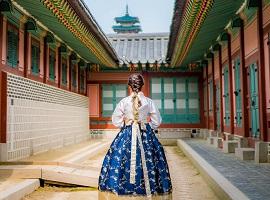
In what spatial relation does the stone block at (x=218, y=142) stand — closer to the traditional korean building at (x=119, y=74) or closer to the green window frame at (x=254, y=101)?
the traditional korean building at (x=119, y=74)

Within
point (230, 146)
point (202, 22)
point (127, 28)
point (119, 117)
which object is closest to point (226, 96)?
point (230, 146)

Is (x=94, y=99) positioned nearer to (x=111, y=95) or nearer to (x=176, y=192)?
(x=111, y=95)

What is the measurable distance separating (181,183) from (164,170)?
3386mm

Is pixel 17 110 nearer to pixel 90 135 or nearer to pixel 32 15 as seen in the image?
pixel 32 15

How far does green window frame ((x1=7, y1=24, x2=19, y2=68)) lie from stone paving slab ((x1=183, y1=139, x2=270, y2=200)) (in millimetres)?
5214

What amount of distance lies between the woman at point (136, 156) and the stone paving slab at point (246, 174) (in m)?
1.43

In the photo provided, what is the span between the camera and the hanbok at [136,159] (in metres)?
4.46

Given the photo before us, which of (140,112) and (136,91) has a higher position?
(136,91)

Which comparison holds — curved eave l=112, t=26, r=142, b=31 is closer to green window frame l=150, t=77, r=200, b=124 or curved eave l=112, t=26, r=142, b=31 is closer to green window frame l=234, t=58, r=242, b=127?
green window frame l=150, t=77, r=200, b=124

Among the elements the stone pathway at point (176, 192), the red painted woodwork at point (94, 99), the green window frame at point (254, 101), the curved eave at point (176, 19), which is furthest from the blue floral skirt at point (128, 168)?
the red painted woodwork at point (94, 99)

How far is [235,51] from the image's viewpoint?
12.2m

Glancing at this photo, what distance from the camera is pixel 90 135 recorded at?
20.3 m

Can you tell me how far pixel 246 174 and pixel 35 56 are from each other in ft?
23.5

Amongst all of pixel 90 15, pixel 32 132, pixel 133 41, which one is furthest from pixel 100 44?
pixel 133 41
